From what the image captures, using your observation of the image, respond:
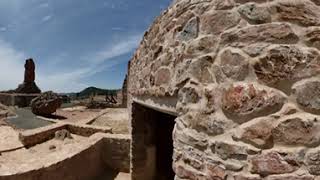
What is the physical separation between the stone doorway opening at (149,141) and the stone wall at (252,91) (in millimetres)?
3730

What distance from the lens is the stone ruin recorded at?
30750 mm

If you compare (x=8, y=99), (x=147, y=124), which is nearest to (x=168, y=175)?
(x=147, y=124)

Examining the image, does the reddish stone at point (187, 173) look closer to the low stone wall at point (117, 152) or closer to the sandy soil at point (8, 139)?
the low stone wall at point (117, 152)

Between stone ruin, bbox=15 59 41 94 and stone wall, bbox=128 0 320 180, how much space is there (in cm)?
3109

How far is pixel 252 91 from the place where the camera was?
228 cm

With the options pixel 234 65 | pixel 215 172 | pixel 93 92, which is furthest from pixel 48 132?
pixel 93 92

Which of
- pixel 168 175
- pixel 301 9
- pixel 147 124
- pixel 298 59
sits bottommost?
pixel 168 175

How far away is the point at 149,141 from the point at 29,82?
28187mm

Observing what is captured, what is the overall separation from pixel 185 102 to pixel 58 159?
13.7 feet

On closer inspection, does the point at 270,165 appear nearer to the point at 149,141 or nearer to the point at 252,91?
the point at 252,91

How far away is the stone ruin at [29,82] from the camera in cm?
3075

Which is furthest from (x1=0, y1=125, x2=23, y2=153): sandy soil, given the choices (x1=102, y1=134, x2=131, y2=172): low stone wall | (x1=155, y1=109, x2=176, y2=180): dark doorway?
(x1=155, y1=109, x2=176, y2=180): dark doorway

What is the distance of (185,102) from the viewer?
2863 mm

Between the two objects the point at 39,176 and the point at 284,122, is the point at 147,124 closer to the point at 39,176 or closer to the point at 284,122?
the point at 39,176
